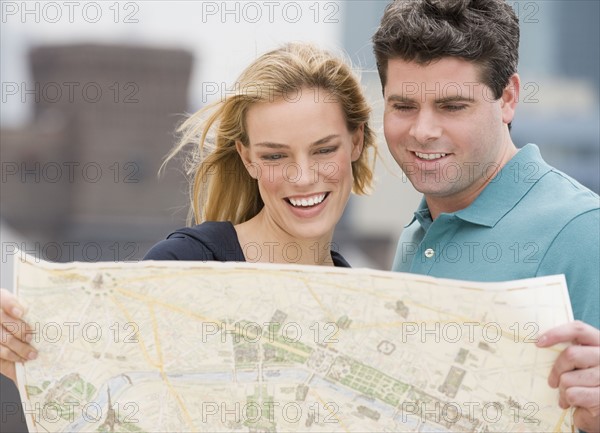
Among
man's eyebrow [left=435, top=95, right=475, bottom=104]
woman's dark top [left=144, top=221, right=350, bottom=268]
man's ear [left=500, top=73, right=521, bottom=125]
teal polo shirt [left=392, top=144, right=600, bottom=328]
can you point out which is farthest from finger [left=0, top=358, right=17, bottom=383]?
man's ear [left=500, top=73, right=521, bottom=125]

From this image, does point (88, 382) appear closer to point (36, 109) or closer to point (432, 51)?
point (432, 51)

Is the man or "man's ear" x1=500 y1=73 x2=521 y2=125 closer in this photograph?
the man

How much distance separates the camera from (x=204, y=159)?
4605mm

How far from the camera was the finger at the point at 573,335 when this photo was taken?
316 centimetres

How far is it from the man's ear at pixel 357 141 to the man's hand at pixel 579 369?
152cm

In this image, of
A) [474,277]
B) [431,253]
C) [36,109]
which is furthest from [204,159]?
[36,109]

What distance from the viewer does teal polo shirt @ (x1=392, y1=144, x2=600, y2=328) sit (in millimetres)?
3516

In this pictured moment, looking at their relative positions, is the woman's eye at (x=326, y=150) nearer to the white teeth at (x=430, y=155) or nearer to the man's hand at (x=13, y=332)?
the white teeth at (x=430, y=155)

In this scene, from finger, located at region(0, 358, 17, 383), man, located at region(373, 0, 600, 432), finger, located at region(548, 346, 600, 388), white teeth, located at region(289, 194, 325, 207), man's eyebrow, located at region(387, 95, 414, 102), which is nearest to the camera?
finger, located at region(548, 346, 600, 388)

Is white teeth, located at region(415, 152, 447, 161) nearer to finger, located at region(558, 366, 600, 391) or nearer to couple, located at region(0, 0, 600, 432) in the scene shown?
couple, located at region(0, 0, 600, 432)

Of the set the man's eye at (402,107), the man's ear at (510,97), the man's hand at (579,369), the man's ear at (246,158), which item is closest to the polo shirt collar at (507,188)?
the man's ear at (510,97)

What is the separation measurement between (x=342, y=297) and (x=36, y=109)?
74.9 meters

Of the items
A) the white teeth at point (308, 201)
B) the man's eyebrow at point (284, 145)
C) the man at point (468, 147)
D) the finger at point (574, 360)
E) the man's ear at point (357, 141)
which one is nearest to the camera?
the finger at point (574, 360)

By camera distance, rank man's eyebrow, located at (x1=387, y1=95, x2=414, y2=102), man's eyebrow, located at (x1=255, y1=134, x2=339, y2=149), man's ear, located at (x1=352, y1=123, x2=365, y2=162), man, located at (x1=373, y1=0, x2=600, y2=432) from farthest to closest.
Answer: man's ear, located at (x1=352, y1=123, x2=365, y2=162), man's eyebrow, located at (x1=255, y1=134, x2=339, y2=149), man's eyebrow, located at (x1=387, y1=95, x2=414, y2=102), man, located at (x1=373, y1=0, x2=600, y2=432)
